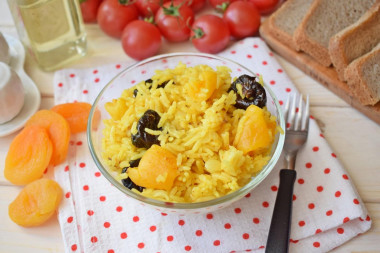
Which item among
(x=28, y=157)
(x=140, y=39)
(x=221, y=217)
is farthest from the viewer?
(x=140, y=39)

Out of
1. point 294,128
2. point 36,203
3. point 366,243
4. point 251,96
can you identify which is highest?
point 251,96

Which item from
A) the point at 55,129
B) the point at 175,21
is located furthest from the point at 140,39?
the point at 55,129

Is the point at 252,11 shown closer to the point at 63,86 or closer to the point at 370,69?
the point at 370,69

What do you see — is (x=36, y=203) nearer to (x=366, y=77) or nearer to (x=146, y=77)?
(x=146, y=77)

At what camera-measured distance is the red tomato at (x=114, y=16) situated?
2.77 metres

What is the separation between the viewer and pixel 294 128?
Result: 2.20 m

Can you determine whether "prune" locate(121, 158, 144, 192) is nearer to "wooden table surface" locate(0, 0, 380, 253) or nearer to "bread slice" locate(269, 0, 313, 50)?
"wooden table surface" locate(0, 0, 380, 253)

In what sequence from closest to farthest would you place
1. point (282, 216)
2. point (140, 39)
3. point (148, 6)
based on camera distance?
1. point (282, 216)
2. point (140, 39)
3. point (148, 6)

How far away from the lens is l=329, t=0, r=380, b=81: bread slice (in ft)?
7.99

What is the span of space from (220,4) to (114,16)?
2.31 feet

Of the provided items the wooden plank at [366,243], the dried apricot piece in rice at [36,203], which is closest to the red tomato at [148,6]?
the dried apricot piece in rice at [36,203]

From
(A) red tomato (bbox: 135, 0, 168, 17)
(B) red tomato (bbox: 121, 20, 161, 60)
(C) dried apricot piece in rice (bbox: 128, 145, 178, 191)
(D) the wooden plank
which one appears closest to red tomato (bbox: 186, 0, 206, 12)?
(A) red tomato (bbox: 135, 0, 168, 17)

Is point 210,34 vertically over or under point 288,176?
over

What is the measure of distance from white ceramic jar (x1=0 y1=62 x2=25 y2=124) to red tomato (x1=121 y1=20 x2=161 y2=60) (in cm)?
67
